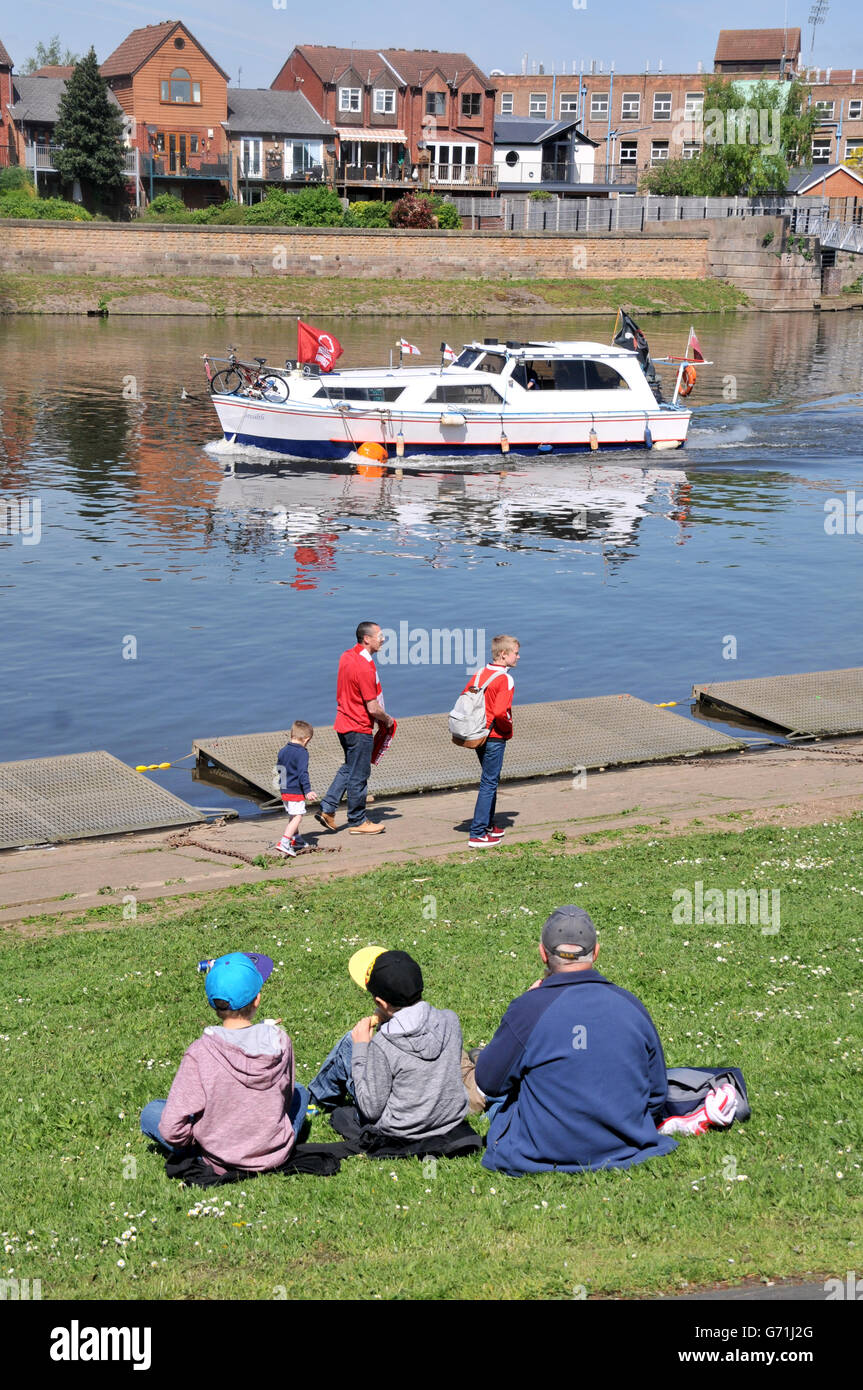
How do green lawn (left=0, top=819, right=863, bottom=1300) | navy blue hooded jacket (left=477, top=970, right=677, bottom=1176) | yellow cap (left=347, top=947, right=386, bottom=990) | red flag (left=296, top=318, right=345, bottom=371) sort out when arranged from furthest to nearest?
red flag (left=296, top=318, right=345, bottom=371)
yellow cap (left=347, top=947, right=386, bottom=990)
navy blue hooded jacket (left=477, top=970, right=677, bottom=1176)
green lawn (left=0, top=819, right=863, bottom=1300)

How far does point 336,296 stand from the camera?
78.7 meters

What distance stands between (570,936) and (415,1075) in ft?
3.54

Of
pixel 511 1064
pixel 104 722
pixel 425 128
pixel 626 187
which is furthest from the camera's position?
pixel 626 187

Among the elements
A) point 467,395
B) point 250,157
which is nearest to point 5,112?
point 250,157

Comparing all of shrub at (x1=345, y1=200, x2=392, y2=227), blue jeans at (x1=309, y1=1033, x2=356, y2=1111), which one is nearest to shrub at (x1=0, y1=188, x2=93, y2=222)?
shrub at (x1=345, y1=200, x2=392, y2=227)

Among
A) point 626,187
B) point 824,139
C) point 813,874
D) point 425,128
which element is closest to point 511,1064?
point 813,874

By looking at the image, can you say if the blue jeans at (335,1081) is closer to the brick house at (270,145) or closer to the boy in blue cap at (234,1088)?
the boy in blue cap at (234,1088)

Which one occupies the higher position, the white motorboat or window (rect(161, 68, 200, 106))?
window (rect(161, 68, 200, 106))

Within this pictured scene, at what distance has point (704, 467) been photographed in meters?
41.5

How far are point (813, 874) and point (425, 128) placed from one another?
103 metres

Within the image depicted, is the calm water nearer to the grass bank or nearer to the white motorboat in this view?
the white motorboat

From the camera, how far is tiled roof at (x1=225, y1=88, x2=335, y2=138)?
99000 millimetres

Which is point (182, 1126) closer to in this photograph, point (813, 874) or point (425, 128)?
point (813, 874)

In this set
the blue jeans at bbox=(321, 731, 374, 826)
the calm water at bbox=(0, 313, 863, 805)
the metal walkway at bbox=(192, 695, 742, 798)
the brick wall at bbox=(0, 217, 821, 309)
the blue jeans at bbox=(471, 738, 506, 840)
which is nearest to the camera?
the blue jeans at bbox=(471, 738, 506, 840)
